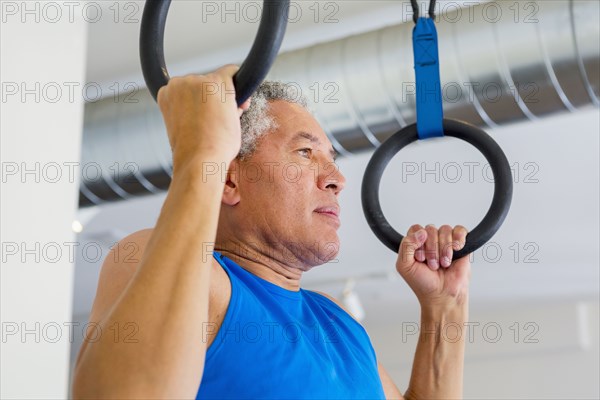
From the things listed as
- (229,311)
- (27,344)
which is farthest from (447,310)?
(27,344)

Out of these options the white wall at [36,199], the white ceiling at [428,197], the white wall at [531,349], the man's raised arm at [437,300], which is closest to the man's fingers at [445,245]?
the man's raised arm at [437,300]

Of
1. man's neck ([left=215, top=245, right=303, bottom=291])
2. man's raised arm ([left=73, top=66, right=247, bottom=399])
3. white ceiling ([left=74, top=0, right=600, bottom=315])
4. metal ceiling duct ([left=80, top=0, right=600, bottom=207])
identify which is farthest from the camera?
white ceiling ([left=74, top=0, right=600, bottom=315])

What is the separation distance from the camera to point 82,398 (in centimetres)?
97

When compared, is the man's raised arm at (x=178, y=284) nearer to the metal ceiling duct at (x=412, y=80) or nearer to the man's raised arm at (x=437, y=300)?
the man's raised arm at (x=437, y=300)

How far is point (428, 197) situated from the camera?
405cm

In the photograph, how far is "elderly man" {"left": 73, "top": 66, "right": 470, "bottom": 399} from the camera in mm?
957

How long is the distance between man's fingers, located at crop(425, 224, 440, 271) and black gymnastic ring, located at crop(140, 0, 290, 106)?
0.55 m

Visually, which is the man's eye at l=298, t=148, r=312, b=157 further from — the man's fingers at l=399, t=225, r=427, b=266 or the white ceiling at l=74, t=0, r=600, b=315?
the white ceiling at l=74, t=0, r=600, b=315

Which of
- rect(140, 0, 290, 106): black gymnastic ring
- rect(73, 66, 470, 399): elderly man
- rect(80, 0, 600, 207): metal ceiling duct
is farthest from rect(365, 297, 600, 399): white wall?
rect(140, 0, 290, 106): black gymnastic ring

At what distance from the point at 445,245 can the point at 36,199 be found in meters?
1.16

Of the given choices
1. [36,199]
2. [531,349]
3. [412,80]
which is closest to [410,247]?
[412,80]

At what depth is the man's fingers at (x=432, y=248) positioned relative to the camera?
1.49 m

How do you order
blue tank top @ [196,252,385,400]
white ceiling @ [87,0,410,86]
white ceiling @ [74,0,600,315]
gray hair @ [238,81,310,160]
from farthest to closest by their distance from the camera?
white ceiling @ [74,0,600,315] → white ceiling @ [87,0,410,86] → gray hair @ [238,81,310,160] → blue tank top @ [196,252,385,400]

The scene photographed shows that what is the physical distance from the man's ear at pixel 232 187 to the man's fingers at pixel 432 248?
1.09 feet
